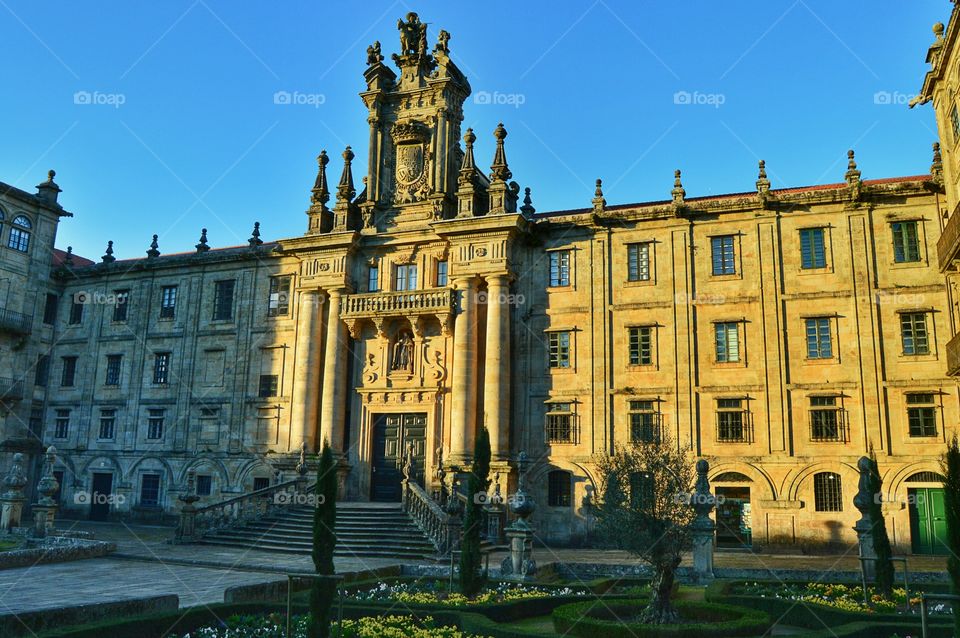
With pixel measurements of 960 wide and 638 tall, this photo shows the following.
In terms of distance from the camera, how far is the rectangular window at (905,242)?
29.9m

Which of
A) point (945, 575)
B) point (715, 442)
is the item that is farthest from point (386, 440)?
point (945, 575)

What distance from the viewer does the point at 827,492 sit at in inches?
1147

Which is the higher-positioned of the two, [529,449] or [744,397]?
[744,397]

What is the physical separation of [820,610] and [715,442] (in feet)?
49.9

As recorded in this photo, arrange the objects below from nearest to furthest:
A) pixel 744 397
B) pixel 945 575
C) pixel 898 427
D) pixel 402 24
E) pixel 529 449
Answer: pixel 945 575 → pixel 898 427 → pixel 744 397 → pixel 529 449 → pixel 402 24

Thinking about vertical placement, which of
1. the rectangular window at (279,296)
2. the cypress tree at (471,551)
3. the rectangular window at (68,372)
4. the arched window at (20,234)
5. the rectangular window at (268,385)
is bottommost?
the cypress tree at (471,551)

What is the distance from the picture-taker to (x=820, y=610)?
51.6 feet

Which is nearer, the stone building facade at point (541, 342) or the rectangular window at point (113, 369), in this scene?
the stone building facade at point (541, 342)

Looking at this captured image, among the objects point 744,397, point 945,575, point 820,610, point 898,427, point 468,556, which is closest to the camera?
point 820,610

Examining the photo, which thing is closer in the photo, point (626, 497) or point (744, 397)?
point (626, 497)

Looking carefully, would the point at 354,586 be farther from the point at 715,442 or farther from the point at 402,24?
the point at 402,24

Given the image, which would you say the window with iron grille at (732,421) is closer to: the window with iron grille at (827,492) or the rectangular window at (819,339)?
the window with iron grille at (827,492)

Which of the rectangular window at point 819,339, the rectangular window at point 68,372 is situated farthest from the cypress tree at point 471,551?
the rectangular window at point 68,372

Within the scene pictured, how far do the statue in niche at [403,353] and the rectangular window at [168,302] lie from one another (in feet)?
44.5
